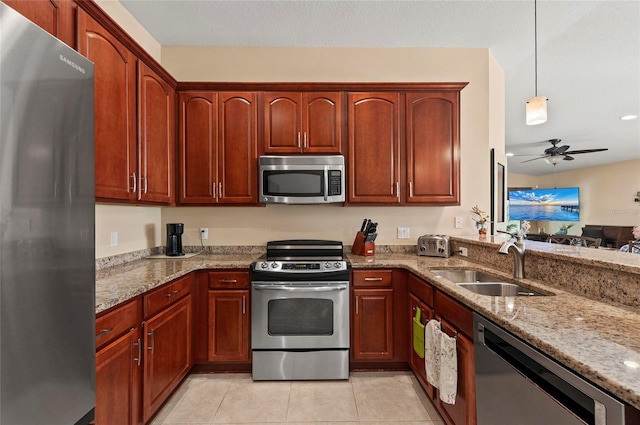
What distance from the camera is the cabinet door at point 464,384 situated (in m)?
1.48

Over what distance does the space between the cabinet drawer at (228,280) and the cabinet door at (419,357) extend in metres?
1.25

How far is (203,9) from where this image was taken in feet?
8.21

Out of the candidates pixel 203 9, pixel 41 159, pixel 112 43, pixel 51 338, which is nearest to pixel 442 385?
pixel 51 338

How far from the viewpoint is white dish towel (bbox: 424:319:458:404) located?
5.26ft

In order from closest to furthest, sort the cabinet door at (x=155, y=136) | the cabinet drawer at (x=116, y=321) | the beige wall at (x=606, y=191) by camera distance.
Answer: the cabinet drawer at (x=116, y=321)
the cabinet door at (x=155, y=136)
the beige wall at (x=606, y=191)

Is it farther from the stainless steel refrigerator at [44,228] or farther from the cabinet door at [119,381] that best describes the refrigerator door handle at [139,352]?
the stainless steel refrigerator at [44,228]

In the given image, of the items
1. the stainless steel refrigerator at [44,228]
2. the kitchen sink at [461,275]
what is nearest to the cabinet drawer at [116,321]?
the stainless steel refrigerator at [44,228]

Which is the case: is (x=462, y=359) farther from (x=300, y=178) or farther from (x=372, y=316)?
(x=300, y=178)

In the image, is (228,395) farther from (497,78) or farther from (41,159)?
A: (497,78)

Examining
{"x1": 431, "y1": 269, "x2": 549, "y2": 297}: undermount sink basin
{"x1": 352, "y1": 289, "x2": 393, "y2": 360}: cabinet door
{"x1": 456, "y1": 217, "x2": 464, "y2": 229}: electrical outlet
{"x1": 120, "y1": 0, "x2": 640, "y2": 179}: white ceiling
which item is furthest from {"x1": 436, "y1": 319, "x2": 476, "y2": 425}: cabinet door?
{"x1": 120, "y1": 0, "x2": 640, "y2": 179}: white ceiling

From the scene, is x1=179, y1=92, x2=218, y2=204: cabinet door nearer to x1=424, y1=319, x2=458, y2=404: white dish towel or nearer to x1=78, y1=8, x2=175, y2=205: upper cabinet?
x1=78, y1=8, x2=175, y2=205: upper cabinet

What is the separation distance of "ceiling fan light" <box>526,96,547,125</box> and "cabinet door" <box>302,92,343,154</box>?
1.51 metres

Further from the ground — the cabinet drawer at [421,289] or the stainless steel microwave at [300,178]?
the stainless steel microwave at [300,178]

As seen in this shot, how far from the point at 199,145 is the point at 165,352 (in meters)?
1.63
